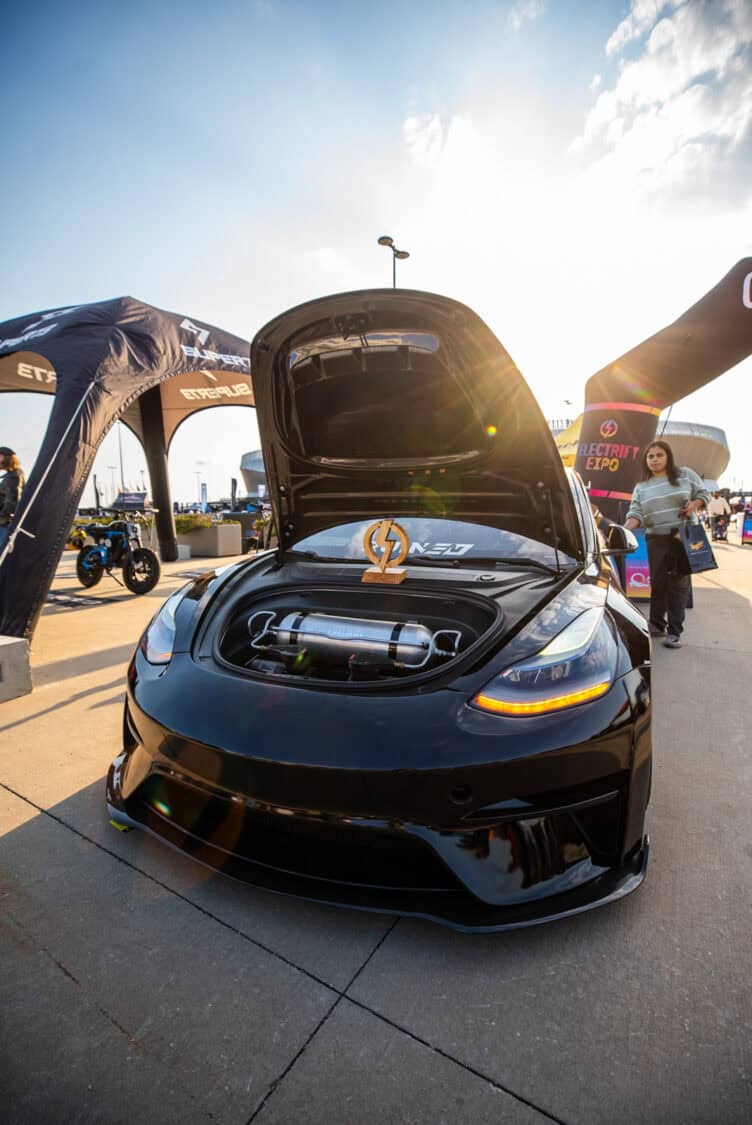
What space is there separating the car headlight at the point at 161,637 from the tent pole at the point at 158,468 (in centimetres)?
871

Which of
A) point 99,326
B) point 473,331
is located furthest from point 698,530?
point 99,326

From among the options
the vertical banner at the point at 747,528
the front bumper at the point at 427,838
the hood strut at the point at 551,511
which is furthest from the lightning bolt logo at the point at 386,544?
the vertical banner at the point at 747,528

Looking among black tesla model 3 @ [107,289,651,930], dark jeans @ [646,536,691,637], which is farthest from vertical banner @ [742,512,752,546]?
black tesla model 3 @ [107,289,651,930]

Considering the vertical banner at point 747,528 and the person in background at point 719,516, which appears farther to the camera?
the person in background at point 719,516

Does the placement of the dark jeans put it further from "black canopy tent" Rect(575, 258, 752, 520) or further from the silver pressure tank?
"black canopy tent" Rect(575, 258, 752, 520)

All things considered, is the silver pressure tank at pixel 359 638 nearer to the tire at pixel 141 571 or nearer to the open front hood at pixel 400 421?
the open front hood at pixel 400 421

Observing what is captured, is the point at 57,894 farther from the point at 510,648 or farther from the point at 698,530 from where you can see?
the point at 698,530

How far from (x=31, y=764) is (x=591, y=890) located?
2.22m

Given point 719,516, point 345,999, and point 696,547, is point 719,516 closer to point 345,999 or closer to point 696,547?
point 696,547

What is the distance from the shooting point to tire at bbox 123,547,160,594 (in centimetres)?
665

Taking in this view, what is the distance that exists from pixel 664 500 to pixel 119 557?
6.26m

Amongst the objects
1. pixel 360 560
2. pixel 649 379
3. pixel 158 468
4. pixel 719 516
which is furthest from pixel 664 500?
pixel 719 516

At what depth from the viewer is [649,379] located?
27.4 ft

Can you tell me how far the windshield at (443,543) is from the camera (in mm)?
2252
